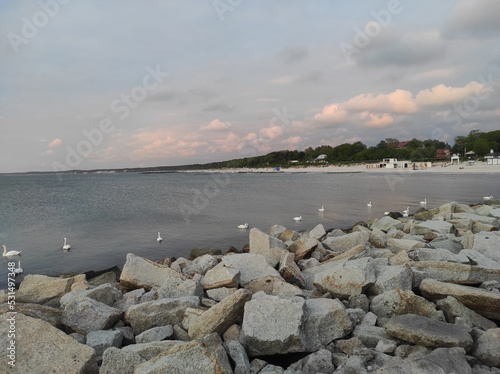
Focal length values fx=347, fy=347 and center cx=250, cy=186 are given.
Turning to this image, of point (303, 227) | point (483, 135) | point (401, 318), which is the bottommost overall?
point (303, 227)

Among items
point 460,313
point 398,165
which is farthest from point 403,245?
point 398,165

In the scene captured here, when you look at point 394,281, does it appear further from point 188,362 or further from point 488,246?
A: point 488,246

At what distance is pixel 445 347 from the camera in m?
4.38

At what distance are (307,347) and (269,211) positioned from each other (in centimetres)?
2308

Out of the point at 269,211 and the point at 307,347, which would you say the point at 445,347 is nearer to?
the point at 307,347

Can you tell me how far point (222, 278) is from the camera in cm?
690

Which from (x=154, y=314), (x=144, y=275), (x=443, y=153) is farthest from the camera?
(x=443, y=153)

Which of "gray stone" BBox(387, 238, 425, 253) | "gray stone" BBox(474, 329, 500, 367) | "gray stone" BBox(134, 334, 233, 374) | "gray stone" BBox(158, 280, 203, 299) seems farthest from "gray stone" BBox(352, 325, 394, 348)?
"gray stone" BBox(387, 238, 425, 253)

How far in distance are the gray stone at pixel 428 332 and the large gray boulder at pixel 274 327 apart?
1.25 metres

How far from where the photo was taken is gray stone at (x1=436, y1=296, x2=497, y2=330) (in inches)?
209

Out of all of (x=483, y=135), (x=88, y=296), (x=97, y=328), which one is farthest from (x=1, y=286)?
→ (x=483, y=135)

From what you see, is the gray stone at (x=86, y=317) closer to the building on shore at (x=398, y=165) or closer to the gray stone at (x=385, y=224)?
the gray stone at (x=385, y=224)

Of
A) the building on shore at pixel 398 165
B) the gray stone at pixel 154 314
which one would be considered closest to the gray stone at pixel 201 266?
the gray stone at pixel 154 314

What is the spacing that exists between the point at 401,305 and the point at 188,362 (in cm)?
350
